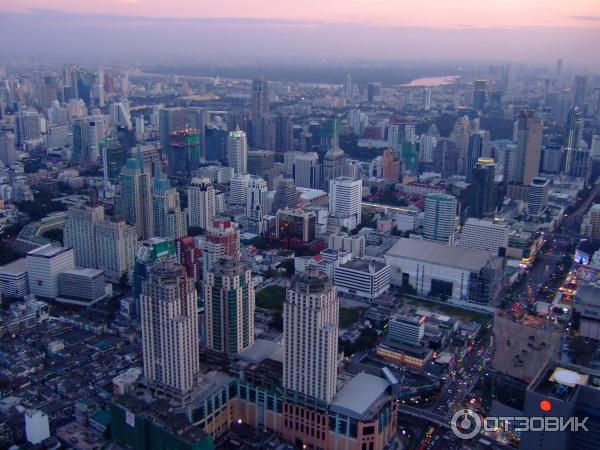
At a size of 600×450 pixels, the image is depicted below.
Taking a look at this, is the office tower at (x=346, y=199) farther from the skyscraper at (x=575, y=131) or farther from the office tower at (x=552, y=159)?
the skyscraper at (x=575, y=131)

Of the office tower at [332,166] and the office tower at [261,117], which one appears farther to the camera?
the office tower at [261,117]

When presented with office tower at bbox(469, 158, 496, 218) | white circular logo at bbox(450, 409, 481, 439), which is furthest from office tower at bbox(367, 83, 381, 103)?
white circular logo at bbox(450, 409, 481, 439)

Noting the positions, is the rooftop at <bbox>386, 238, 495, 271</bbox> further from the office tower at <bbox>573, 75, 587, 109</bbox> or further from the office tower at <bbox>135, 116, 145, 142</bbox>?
the office tower at <bbox>135, 116, 145, 142</bbox>

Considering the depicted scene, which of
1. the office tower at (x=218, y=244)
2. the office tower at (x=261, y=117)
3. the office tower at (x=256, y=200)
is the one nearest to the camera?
the office tower at (x=218, y=244)

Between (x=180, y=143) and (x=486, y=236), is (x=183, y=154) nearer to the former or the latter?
Answer: (x=180, y=143)

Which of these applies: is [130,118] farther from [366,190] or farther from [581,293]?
[581,293]

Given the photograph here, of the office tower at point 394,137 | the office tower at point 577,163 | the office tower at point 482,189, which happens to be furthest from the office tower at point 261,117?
Answer: the office tower at point 577,163
